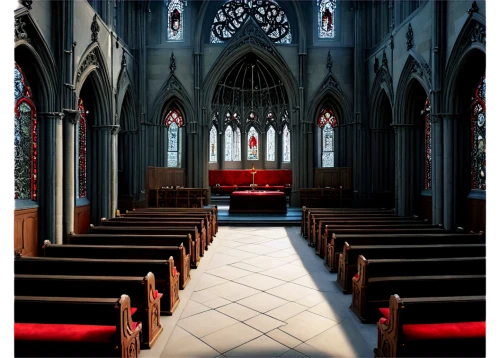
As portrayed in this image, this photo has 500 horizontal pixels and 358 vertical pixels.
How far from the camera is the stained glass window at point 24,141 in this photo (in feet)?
29.8

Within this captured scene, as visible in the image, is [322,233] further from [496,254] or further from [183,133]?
[183,133]

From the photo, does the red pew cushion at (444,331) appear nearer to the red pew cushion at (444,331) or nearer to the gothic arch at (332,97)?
the red pew cushion at (444,331)

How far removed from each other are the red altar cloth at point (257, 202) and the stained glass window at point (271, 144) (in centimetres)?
814

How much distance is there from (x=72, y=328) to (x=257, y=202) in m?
13.8

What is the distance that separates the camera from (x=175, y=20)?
1988cm

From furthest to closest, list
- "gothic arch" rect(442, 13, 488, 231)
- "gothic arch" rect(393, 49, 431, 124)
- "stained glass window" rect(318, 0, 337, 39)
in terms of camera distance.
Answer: "stained glass window" rect(318, 0, 337, 39) → "gothic arch" rect(393, 49, 431, 124) → "gothic arch" rect(442, 13, 488, 231)

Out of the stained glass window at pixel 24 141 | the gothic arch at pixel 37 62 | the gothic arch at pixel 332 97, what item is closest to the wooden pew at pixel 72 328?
the stained glass window at pixel 24 141

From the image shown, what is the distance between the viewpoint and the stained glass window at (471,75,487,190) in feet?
33.7

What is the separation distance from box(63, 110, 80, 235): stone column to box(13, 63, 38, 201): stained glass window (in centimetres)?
81

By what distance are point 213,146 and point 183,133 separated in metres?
4.36

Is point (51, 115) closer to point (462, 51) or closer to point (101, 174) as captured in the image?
point (101, 174)

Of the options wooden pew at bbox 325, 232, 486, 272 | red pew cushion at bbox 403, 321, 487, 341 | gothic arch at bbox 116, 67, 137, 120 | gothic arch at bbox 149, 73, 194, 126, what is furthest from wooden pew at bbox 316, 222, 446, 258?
gothic arch at bbox 149, 73, 194, 126

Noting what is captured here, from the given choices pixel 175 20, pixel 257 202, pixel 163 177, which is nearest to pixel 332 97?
pixel 257 202

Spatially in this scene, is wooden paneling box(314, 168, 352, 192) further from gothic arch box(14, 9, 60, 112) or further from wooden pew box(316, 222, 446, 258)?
gothic arch box(14, 9, 60, 112)
